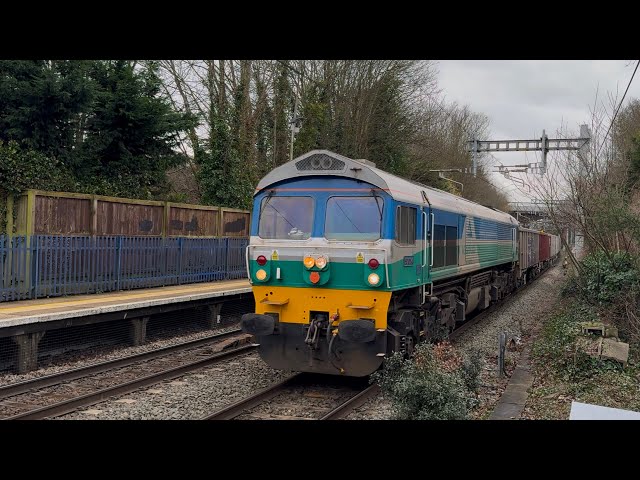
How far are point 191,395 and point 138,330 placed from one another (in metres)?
4.08

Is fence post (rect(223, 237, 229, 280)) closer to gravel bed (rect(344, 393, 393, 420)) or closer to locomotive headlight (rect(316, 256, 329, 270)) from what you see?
locomotive headlight (rect(316, 256, 329, 270))

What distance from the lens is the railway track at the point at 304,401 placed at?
754cm

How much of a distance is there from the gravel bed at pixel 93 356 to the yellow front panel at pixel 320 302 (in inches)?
146

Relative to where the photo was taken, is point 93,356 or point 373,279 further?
point 93,356

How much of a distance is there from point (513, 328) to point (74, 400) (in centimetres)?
1081

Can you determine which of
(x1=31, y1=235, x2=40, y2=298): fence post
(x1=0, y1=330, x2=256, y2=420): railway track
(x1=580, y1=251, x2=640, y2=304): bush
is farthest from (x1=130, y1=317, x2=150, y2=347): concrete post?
(x1=580, y1=251, x2=640, y2=304): bush

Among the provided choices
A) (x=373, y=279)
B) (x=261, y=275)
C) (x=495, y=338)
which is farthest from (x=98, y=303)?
(x=495, y=338)

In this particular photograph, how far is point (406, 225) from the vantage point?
8.87 m

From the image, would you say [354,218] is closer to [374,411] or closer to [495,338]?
[374,411]

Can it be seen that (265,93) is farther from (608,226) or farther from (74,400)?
(74,400)

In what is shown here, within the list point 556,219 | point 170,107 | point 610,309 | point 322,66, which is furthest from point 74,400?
point 322,66

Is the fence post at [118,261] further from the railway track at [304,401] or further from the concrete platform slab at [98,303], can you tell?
the railway track at [304,401]

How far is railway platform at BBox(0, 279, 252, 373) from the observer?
9.42 metres

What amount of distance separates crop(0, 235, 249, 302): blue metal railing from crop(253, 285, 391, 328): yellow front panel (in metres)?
5.32
